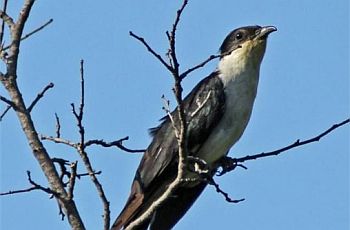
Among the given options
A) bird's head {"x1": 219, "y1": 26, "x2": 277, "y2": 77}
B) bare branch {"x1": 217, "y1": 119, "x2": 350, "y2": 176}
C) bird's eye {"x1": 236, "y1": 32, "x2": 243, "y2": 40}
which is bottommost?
bare branch {"x1": 217, "y1": 119, "x2": 350, "y2": 176}

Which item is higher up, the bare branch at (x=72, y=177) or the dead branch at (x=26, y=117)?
the dead branch at (x=26, y=117)

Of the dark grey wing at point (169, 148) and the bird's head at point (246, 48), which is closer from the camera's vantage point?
the dark grey wing at point (169, 148)

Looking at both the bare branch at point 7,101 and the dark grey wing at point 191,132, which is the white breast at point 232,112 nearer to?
the dark grey wing at point 191,132

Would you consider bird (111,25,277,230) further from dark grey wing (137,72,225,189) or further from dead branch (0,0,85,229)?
dead branch (0,0,85,229)

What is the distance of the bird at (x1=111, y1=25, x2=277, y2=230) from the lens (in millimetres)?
6383

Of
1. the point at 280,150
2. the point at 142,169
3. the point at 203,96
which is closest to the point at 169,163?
the point at 142,169

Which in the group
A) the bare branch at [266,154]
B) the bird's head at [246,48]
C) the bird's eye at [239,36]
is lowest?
the bare branch at [266,154]

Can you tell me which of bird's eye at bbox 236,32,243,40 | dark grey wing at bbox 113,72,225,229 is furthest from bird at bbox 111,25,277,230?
bird's eye at bbox 236,32,243,40

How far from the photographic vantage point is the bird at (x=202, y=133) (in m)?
6.38

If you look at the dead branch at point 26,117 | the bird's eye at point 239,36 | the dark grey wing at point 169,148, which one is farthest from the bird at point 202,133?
the dead branch at point 26,117

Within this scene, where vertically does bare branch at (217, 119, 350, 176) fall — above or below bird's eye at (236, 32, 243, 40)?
below

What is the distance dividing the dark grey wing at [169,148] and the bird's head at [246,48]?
20cm

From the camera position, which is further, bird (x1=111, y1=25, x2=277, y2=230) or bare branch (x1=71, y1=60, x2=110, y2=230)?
bird (x1=111, y1=25, x2=277, y2=230)

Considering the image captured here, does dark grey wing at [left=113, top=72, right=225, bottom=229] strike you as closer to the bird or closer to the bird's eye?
the bird
